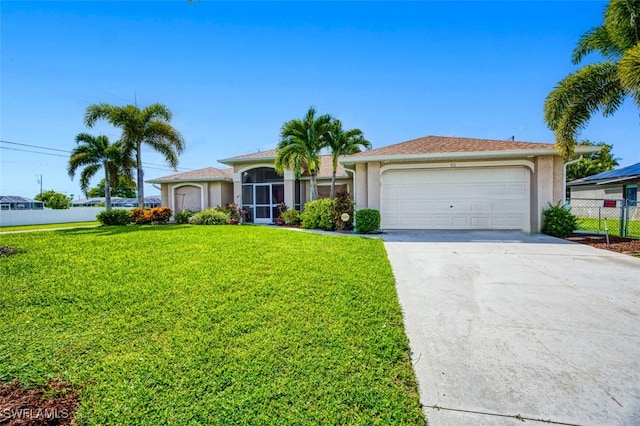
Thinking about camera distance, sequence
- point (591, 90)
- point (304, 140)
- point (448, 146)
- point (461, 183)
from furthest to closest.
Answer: point (304, 140), point (448, 146), point (461, 183), point (591, 90)

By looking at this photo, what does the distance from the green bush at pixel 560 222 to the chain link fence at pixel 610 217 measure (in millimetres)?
381

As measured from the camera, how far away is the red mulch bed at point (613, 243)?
798 centimetres

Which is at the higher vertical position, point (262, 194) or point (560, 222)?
point (262, 194)

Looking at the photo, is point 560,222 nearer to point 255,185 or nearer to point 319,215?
point 319,215

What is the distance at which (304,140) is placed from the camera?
46.4 feet

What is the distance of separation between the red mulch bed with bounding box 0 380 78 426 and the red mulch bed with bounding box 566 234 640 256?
11.6 meters

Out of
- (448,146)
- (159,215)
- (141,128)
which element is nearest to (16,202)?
(141,128)

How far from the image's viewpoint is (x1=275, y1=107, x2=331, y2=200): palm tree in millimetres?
13961

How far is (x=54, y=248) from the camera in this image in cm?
748

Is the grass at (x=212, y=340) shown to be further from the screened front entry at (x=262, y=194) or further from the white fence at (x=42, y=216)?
the white fence at (x=42, y=216)

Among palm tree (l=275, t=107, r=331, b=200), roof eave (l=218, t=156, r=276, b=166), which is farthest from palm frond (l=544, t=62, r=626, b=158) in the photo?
roof eave (l=218, t=156, r=276, b=166)

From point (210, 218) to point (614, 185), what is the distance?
1166 inches

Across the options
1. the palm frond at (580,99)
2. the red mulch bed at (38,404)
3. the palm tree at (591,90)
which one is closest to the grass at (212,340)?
the red mulch bed at (38,404)

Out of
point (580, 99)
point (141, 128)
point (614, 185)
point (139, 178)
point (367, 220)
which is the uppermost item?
point (141, 128)
